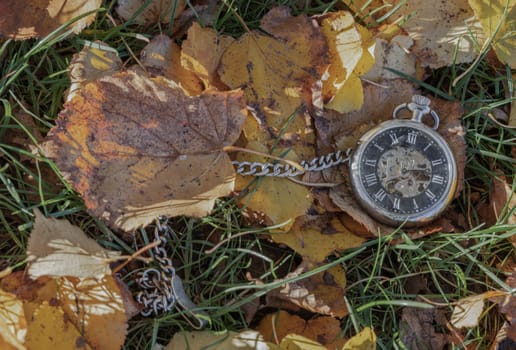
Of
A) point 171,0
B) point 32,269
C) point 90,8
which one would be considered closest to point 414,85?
point 171,0

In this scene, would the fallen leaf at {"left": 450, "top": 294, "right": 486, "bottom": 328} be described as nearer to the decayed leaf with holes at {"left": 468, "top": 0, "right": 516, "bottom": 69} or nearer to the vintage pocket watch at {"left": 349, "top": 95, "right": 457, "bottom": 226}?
the vintage pocket watch at {"left": 349, "top": 95, "right": 457, "bottom": 226}

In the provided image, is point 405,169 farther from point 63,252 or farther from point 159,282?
point 63,252

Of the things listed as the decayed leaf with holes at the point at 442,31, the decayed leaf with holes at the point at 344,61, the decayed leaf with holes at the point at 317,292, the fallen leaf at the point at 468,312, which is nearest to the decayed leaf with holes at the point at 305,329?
the decayed leaf with holes at the point at 317,292

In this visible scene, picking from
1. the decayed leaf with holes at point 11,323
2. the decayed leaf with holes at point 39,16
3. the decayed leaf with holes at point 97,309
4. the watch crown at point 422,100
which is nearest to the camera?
the decayed leaf with holes at point 11,323

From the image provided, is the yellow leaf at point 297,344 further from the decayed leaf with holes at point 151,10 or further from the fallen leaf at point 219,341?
the decayed leaf with holes at point 151,10

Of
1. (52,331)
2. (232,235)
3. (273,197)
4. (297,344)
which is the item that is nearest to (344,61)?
(273,197)

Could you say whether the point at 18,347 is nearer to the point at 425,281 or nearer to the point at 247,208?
the point at 247,208
